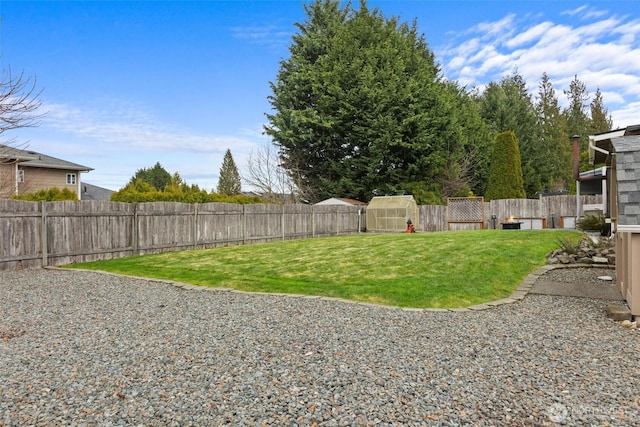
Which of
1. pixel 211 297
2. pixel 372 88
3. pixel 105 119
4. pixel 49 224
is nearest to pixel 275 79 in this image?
pixel 372 88

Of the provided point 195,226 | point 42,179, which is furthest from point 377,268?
point 42,179

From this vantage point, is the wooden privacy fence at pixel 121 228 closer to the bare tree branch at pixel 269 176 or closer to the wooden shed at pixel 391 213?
the wooden shed at pixel 391 213

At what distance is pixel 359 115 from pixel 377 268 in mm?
18302

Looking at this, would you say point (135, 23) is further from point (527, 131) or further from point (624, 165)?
point (527, 131)

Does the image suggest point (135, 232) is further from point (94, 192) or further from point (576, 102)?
point (576, 102)

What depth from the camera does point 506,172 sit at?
79.6ft

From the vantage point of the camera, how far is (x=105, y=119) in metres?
16.4

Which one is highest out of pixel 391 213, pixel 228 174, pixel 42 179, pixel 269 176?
pixel 228 174

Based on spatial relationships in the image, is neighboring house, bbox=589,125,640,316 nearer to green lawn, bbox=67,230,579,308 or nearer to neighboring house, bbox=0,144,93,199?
green lawn, bbox=67,230,579,308

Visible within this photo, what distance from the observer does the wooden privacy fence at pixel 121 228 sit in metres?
9.23

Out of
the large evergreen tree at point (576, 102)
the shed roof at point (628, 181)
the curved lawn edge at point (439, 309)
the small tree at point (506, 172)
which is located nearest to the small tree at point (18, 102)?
the curved lawn edge at point (439, 309)

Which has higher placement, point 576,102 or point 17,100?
point 576,102

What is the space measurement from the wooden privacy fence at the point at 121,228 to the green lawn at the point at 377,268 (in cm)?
64

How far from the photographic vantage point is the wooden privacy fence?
9.23 metres
